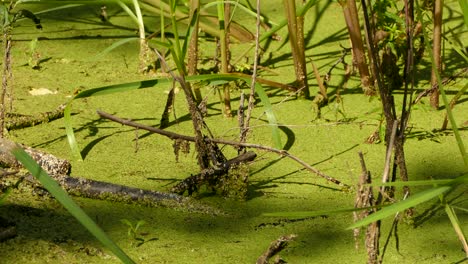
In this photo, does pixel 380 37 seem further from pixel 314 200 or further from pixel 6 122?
pixel 6 122

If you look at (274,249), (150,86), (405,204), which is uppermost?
(150,86)

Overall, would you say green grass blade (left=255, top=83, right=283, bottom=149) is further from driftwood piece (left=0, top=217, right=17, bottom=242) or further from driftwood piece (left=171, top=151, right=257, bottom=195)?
driftwood piece (left=0, top=217, right=17, bottom=242)

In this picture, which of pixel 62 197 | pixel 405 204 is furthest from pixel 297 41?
pixel 62 197

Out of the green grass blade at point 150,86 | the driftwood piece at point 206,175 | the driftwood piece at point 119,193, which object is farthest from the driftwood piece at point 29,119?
the driftwood piece at point 206,175

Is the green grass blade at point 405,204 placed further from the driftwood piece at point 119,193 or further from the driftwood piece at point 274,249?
the driftwood piece at point 119,193

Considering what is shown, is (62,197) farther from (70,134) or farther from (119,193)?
(70,134)

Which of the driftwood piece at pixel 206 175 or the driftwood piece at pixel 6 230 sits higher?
the driftwood piece at pixel 206 175

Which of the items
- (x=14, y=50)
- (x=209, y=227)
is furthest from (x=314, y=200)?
(x=14, y=50)

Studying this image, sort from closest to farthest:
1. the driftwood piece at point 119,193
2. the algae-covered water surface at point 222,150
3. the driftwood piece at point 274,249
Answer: the driftwood piece at point 274,249 < the algae-covered water surface at point 222,150 < the driftwood piece at point 119,193
